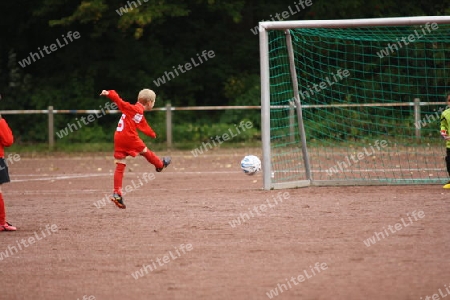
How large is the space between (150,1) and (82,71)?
410cm

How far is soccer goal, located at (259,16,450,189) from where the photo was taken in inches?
552

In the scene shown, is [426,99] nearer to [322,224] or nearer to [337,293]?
[322,224]

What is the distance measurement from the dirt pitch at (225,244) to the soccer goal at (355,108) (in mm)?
1972

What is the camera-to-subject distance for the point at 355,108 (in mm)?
21203

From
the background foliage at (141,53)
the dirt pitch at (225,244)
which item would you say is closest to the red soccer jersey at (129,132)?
the dirt pitch at (225,244)

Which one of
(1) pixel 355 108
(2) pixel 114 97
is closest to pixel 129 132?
(2) pixel 114 97

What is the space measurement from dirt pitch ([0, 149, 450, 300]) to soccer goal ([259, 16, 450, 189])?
6.47ft

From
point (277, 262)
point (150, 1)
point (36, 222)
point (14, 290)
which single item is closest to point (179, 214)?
point (36, 222)

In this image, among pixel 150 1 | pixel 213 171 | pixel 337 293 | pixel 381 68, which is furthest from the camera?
pixel 150 1

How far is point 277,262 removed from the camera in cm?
730

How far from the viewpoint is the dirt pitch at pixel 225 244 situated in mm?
6445

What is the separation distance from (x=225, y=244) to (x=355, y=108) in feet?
44.2

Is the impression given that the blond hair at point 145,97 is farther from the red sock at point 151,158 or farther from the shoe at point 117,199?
the shoe at point 117,199

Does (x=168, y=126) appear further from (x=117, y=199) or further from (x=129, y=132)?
(x=117, y=199)
